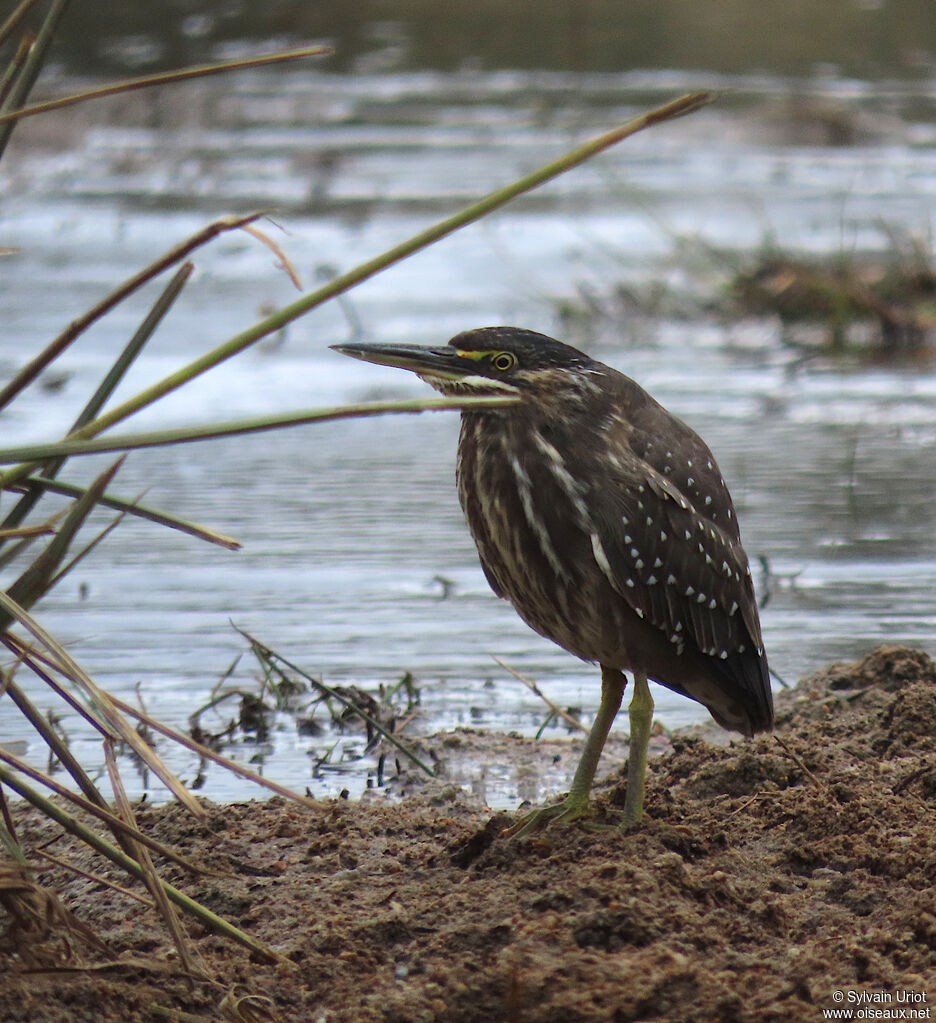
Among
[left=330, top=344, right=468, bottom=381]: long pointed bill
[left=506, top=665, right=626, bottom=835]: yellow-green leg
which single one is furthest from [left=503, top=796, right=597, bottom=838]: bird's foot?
[left=330, top=344, right=468, bottom=381]: long pointed bill

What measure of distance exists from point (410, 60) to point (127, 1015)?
651 inches

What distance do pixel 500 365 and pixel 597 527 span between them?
1.47 feet

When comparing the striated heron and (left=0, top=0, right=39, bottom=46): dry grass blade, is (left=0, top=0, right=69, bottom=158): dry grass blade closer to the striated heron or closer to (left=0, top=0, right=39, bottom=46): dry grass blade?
(left=0, top=0, right=39, bottom=46): dry grass blade

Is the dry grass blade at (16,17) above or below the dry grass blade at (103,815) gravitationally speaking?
above

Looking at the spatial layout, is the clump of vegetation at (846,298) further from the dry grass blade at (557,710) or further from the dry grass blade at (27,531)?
the dry grass blade at (27,531)

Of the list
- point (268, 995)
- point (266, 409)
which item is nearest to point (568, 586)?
point (268, 995)

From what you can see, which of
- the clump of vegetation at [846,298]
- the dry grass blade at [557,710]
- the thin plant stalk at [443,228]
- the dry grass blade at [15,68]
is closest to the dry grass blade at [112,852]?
the thin plant stalk at [443,228]

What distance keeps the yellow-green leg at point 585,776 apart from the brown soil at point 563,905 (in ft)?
0.22

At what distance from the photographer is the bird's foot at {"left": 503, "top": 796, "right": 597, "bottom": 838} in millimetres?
3713

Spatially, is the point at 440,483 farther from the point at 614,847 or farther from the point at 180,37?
the point at 180,37

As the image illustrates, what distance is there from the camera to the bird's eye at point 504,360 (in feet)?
12.6

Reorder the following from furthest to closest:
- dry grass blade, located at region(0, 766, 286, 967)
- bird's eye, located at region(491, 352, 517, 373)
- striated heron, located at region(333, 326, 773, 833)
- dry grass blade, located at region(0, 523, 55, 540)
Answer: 1. bird's eye, located at region(491, 352, 517, 373)
2. striated heron, located at region(333, 326, 773, 833)
3. dry grass blade, located at region(0, 523, 55, 540)
4. dry grass blade, located at region(0, 766, 286, 967)

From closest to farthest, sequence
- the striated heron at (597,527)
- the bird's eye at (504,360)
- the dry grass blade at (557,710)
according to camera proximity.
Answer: the striated heron at (597,527)
the bird's eye at (504,360)
the dry grass blade at (557,710)

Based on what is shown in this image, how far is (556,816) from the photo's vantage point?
12.4 ft
